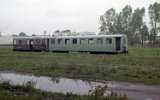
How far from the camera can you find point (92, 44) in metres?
45.9

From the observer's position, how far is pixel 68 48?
49969mm

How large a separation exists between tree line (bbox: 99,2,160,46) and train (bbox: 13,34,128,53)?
162 ft

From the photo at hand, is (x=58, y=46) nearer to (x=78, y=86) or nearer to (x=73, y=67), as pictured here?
(x=73, y=67)

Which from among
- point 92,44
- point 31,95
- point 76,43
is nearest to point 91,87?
point 31,95

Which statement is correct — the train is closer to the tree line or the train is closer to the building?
the tree line

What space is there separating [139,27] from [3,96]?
302ft

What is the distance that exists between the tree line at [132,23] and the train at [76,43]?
49292 millimetres

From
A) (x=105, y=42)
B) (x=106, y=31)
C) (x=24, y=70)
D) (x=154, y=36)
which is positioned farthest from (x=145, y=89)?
(x=106, y=31)

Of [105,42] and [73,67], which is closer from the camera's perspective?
[73,67]

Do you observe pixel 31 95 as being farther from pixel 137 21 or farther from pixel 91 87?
pixel 137 21

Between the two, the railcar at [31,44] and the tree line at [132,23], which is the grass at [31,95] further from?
the tree line at [132,23]

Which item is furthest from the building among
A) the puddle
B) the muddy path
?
the muddy path

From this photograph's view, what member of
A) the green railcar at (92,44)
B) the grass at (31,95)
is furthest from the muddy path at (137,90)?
the green railcar at (92,44)

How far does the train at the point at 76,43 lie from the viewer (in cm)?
4347
